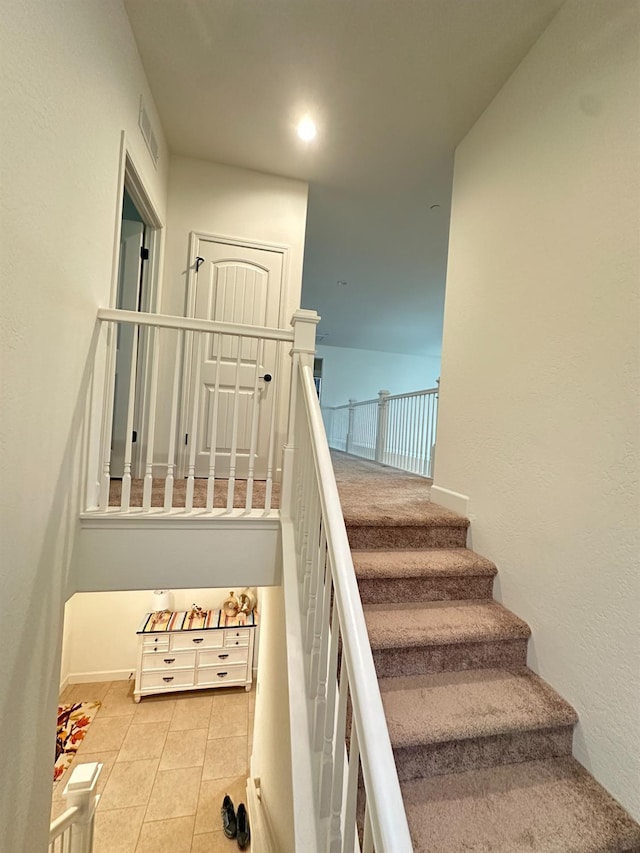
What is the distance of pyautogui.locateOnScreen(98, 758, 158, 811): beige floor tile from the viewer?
2908 millimetres

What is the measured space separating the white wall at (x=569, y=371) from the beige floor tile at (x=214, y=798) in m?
2.90

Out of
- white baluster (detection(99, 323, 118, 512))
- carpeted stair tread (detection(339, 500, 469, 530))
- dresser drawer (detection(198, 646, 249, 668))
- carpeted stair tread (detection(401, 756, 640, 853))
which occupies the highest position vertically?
white baluster (detection(99, 323, 118, 512))

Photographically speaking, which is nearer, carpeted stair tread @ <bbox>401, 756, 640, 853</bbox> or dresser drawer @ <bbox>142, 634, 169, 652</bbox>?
carpeted stair tread @ <bbox>401, 756, 640, 853</bbox>

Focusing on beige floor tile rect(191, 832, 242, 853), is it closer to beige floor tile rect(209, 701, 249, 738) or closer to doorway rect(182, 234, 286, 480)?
beige floor tile rect(209, 701, 249, 738)

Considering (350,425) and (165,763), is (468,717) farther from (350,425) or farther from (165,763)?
(350,425)

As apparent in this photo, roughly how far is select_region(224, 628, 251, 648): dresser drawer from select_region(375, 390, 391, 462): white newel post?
269 cm

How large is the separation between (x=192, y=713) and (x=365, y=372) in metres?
6.98

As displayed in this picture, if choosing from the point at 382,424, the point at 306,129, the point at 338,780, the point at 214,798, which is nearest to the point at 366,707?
the point at 338,780

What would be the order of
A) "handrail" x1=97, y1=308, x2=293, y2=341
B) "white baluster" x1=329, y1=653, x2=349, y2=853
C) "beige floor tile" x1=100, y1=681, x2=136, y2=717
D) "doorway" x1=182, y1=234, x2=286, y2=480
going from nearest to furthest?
"white baluster" x1=329, y1=653, x2=349, y2=853
"handrail" x1=97, y1=308, x2=293, y2=341
"doorway" x1=182, y1=234, x2=286, y2=480
"beige floor tile" x1=100, y1=681, x2=136, y2=717

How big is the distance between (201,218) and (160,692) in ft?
15.4

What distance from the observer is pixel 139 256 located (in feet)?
8.96

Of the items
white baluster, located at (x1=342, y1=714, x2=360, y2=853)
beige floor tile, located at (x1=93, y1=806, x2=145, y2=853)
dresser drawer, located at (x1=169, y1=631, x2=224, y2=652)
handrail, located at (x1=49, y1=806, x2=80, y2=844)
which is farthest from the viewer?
dresser drawer, located at (x1=169, y1=631, x2=224, y2=652)

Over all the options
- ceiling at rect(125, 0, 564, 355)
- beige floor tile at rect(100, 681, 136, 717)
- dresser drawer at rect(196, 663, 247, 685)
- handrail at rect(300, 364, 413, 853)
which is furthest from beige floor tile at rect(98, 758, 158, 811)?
ceiling at rect(125, 0, 564, 355)

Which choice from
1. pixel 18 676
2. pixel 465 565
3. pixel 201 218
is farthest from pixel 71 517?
pixel 201 218
